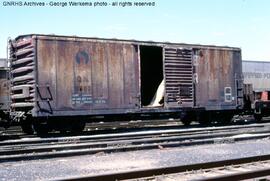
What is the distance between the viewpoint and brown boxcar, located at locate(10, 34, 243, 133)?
48.0 feet

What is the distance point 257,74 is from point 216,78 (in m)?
29.9

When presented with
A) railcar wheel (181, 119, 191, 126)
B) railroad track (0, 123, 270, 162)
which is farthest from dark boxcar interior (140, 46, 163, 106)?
railroad track (0, 123, 270, 162)

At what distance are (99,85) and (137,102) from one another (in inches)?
71.6

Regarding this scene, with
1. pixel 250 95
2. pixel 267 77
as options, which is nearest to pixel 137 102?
pixel 250 95

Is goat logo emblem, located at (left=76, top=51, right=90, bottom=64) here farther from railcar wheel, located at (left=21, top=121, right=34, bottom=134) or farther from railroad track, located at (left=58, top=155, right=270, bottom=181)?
railroad track, located at (left=58, top=155, right=270, bottom=181)

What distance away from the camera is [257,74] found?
4719 centimetres

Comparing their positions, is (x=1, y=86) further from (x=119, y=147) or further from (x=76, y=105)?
(x=119, y=147)

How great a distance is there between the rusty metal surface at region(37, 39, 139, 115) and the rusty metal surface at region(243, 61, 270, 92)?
31.7 m

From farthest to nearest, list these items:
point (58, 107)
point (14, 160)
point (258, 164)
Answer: point (58, 107), point (14, 160), point (258, 164)

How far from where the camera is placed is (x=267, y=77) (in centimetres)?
4847

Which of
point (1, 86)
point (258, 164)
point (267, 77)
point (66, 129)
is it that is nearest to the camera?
point (258, 164)

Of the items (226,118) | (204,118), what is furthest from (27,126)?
(226,118)

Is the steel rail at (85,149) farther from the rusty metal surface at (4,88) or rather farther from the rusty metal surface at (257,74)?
the rusty metal surface at (257,74)

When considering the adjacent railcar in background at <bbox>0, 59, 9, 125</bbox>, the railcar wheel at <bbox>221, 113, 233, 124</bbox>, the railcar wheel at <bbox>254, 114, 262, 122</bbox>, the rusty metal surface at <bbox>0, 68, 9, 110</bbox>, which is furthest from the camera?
the railcar wheel at <bbox>254, 114, 262, 122</bbox>
